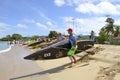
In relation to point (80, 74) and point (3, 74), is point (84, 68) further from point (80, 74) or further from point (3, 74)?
point (3, 74)

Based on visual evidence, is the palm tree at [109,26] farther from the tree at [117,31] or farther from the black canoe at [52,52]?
the black canoe at [52,52]

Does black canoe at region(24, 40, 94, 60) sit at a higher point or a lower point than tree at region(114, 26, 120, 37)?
lower

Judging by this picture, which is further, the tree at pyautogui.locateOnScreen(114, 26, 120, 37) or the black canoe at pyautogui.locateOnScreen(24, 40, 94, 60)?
the tree at pyautogui.locateOnScreen(114, 26, 120, 37)

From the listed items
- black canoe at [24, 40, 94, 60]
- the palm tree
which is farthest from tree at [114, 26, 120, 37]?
black canoe at [24, 40, 94, 60]

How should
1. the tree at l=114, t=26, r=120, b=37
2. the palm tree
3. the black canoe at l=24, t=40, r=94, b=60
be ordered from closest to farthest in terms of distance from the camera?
the black canoe at l=24, t=40, r=94, b=60 < the tree at l=114, t=26, r=120, b=37 < the palm tree

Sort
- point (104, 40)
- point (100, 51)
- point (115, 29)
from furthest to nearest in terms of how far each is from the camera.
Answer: point (115, 29)
point (104, 40)
point (100, 51)

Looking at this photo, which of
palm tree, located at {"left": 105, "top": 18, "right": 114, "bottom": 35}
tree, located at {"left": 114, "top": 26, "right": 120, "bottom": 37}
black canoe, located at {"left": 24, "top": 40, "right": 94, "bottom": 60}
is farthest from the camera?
palm tree, located at {"left": 105, "top": 18, "right": 114, "bottom": 35}

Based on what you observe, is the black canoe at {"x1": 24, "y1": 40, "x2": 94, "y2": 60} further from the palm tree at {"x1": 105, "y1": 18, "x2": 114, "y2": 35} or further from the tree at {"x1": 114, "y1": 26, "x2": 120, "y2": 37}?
the palm tree at {"x1": 105, "y1": 18, "x2": 114, "y2": 35}

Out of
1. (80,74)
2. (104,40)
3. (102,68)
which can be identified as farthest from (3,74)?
(104,40)

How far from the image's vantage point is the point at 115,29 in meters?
76.9

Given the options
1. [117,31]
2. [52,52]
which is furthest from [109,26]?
[52,52]

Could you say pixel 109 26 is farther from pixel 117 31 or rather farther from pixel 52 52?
pixel 52 52

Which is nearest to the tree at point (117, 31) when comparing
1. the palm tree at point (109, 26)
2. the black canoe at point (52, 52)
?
the palm tree at point (109, 26)

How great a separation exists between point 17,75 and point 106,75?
383 centimetres
